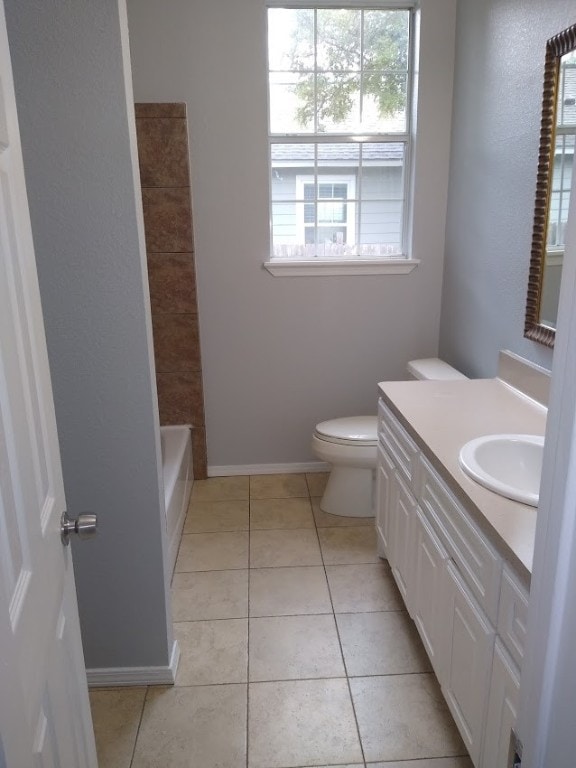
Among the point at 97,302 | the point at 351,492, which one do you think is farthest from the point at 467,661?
the point at 351,492

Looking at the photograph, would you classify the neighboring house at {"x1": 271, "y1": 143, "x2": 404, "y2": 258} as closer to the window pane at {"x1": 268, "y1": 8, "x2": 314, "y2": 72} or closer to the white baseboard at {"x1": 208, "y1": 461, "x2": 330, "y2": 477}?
the window pane at {"x1": 268, "y1": 8, "x2": 314, "y2": 72}

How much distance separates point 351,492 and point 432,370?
0.75 metres

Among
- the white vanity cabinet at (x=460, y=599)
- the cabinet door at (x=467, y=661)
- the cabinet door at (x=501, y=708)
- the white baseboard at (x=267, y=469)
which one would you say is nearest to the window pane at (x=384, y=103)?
the white vanity cabinet at (x=460, y=599)

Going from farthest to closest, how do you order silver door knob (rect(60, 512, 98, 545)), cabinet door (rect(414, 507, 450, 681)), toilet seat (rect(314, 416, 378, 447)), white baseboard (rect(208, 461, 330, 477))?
white baseboard (rect(208, 461, 330, 477))
toilet seat (rect(314, 416, 378, 447))
cabinet door (rect(414, 507, 450, 681))
silver door knob (rect(60, 512, 98, 545))

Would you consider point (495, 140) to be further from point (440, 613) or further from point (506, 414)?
point (440, 613)

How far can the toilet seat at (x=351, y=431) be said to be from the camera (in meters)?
2.96

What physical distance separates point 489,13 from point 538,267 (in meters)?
1.24

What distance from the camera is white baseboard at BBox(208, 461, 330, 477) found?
143 inches

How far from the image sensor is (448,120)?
3152 mm

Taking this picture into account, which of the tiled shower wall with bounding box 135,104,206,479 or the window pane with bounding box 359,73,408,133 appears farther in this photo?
the window pane with bounding box 359,73,408,133

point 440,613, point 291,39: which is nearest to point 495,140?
point 291,39

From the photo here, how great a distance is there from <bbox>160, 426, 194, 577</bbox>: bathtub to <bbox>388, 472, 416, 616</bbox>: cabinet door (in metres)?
0.91

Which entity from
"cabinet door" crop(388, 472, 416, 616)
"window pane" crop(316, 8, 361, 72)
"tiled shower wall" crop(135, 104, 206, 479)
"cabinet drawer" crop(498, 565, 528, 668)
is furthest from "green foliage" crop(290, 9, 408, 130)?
"cabinet drawer" crop(498, 565, 528, 668)

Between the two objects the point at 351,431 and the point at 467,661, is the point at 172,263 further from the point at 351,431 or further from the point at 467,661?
the point at 467,661
